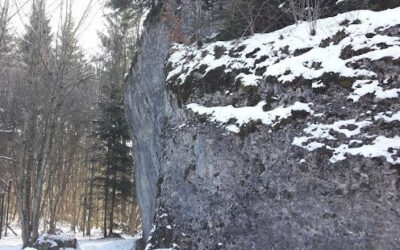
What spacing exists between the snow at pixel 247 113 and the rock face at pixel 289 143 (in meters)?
0.02

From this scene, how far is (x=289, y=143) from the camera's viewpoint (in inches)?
227

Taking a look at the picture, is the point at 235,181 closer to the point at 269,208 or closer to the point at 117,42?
the point at 269,208

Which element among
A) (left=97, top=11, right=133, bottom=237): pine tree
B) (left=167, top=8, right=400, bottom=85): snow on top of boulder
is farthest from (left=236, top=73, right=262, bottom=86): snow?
(left=97, top=11, right=133, bottom=237): pine tree

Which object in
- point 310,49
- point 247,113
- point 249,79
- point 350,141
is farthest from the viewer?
point 249,79

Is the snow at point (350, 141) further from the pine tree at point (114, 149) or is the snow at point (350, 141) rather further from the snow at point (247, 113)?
the pine tree at point (114, 149)

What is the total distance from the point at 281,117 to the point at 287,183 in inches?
39.0

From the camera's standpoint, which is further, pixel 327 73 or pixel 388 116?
pixel 327 73

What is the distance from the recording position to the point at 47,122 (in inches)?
455

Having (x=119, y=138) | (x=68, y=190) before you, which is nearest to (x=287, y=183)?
(x=119, y=138)

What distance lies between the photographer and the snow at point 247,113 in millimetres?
5902

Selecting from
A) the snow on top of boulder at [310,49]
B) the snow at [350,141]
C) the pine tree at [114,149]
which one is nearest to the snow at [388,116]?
the snow at [350,141]

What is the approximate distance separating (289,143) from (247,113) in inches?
42.3

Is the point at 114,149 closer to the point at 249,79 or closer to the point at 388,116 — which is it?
the point at 249,79

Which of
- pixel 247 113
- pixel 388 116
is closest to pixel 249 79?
pixel 247 113
